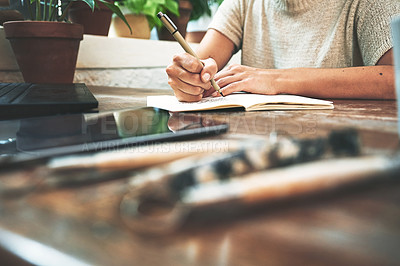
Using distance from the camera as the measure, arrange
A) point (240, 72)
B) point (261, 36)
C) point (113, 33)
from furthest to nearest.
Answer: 1. point (113, 33)
2. point (261, 36)
3. point (240, 72)

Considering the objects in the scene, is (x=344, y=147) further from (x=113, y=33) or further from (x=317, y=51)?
(x=113, y=33)

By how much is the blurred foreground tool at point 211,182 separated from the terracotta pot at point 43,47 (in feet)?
3.43

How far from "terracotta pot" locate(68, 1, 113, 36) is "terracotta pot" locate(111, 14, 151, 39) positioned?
18 cm

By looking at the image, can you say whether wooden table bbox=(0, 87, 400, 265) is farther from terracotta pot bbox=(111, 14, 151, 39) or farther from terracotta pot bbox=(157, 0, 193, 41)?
terracotta pot bbox=(157, 0, 193, 41)

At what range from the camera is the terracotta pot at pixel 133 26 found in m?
1.67

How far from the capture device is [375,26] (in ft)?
3.10

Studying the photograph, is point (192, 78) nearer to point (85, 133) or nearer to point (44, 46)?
point (85, 133)

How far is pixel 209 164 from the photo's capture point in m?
0.19

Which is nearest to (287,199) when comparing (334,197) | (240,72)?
(334,197)

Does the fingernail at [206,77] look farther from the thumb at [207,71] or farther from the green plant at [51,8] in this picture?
the green plant at [51,8]

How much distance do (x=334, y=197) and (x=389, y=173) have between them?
0.15ft

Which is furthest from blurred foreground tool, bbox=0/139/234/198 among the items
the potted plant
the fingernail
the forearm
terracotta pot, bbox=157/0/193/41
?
terracotta pot, bbox=157/0/193/41

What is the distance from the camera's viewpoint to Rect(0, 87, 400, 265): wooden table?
0.35 ft

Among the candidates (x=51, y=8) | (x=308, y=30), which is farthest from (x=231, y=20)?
(x=51, y=8)
